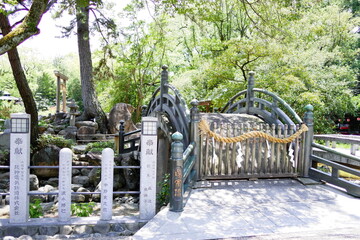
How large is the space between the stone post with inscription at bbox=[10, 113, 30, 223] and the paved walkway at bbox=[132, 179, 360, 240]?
73.7 inches

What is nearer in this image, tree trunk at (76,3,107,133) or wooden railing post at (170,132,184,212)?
wooden railing post at (170,132,184,212)

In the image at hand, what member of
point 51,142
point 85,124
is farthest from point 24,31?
point 85,124

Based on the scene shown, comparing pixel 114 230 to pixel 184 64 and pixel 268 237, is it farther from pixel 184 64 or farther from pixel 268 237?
pixel 184 64

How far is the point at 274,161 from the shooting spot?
262 inches

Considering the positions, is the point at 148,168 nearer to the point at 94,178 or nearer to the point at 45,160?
the point at 94,178

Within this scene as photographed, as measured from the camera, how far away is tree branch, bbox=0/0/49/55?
5.75 meters

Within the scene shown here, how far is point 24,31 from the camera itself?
580cm

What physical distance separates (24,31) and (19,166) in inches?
113

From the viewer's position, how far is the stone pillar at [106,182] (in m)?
4.52

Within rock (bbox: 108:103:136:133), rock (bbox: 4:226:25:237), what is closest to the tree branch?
rock (bbox: 4:226:25:237)

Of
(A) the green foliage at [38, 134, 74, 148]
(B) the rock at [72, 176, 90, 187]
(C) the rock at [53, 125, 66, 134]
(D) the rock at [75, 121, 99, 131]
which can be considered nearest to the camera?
(B) the rock at [72, 176, 90, 187]

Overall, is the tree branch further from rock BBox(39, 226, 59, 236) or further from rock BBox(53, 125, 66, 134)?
rock BBox(53, 125, 66, 134)

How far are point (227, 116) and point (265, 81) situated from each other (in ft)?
11.5

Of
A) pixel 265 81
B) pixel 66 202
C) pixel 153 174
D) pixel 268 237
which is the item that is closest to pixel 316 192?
pixel 268 237
